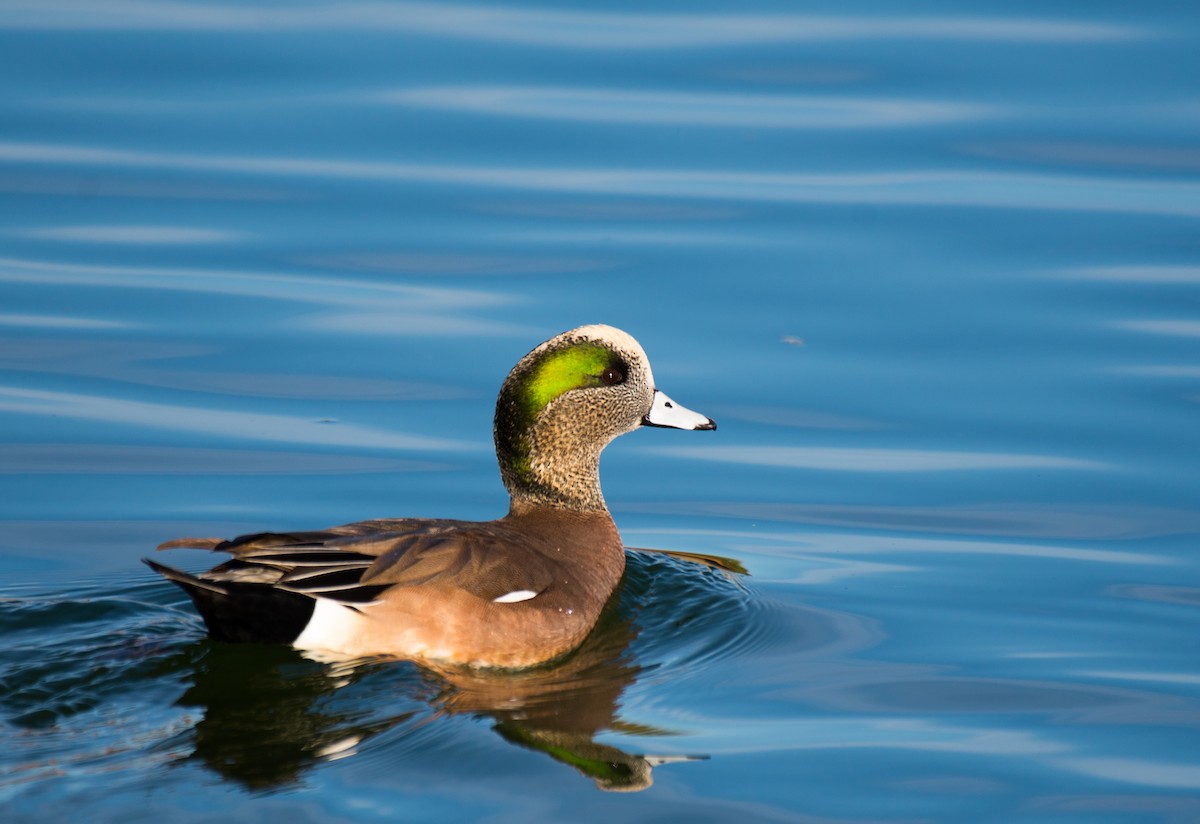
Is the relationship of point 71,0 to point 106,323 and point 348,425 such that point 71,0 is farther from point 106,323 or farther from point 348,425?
point 348,425

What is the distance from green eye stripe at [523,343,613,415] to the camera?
6965 mm

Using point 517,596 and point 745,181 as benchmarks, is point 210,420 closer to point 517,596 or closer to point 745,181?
point 517,596

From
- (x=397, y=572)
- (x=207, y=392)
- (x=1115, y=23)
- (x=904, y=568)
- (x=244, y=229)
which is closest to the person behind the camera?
(x=397, y=572)

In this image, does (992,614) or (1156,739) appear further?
(992,614)

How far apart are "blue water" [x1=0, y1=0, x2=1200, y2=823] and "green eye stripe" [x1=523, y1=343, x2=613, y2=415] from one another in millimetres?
782

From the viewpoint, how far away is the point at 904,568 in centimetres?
706

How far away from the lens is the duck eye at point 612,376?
7.07 metres

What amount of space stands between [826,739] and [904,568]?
1.65 metres

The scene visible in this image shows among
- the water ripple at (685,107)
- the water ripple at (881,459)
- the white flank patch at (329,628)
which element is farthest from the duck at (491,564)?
the water ripple at (685,107)

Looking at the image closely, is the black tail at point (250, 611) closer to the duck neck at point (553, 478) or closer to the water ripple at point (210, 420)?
the duck neck at point (553, 478)

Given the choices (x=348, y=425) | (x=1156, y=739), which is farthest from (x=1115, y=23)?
(x=1156, y=739)

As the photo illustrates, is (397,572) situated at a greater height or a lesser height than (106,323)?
lesser

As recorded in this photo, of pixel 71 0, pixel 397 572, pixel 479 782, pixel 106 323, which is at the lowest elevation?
pixel 479 782

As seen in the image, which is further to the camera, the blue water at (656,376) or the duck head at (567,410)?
the duck head at (567,410)
